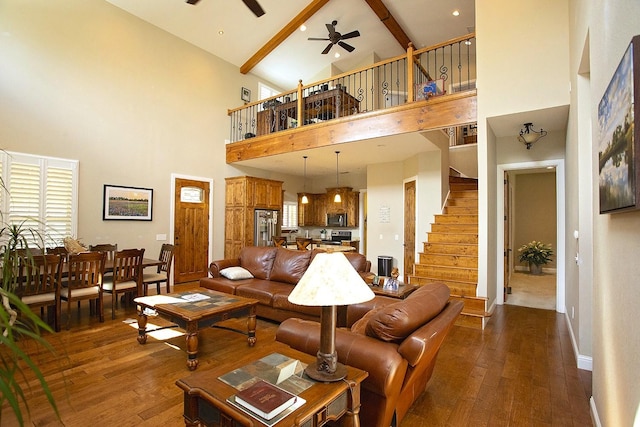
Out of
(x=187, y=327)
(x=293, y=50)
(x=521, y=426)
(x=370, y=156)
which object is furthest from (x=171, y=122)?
(x=521, y=426)

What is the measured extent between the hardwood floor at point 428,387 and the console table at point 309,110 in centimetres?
486

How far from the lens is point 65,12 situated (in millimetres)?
5246

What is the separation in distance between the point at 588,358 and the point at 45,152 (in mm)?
7527

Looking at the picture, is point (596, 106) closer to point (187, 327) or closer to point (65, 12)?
point (187, 327)

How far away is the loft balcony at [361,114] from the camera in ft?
15.5

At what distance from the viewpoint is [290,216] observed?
10188mm

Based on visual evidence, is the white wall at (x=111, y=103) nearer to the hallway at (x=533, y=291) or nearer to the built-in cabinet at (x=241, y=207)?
the built-in cabinet at (x=241, y=207)

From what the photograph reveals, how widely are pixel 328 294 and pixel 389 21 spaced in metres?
7.85

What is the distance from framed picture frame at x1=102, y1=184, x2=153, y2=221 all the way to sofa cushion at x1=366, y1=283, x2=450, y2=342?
5.63m

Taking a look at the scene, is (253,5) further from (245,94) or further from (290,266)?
(290,266)

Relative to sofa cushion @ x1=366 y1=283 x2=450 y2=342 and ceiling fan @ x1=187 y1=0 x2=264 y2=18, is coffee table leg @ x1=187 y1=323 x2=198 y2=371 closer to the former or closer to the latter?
sofa cushion @ x1=366 y1=283 x2=450 y2=342

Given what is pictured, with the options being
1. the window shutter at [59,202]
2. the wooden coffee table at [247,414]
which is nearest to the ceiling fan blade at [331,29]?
the window shutter at [59,202]

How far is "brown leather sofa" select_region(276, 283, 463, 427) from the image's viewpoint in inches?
69.1

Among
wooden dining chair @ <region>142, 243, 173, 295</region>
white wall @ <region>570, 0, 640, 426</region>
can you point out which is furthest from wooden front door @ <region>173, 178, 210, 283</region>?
white wall @ <region>570, 0, 640, 426</region>
